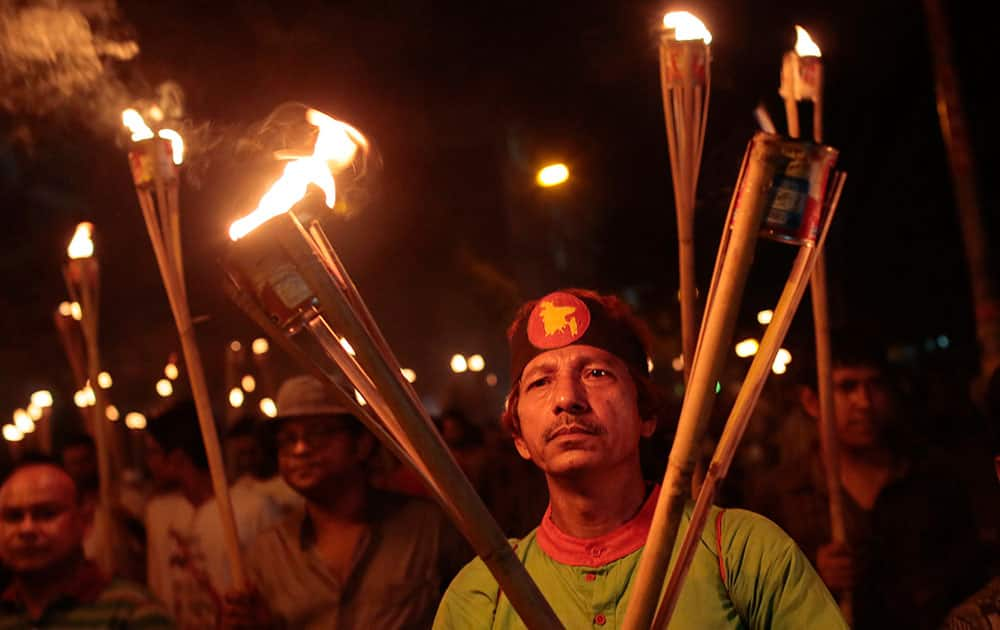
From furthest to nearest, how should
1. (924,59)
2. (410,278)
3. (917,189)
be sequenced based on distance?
(410,278) < (917,189) < (924,59)

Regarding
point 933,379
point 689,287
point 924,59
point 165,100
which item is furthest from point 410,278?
point 689,287

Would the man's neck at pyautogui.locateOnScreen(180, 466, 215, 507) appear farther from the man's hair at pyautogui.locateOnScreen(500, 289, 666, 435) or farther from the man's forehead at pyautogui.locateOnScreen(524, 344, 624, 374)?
the man's forehead at pyautogui.locateOnScreen(524, 344, 624, 374)

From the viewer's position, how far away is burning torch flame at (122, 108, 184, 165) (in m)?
3.71

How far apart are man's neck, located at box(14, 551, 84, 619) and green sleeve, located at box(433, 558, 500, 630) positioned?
5.98ft

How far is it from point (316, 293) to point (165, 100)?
3.74 metres

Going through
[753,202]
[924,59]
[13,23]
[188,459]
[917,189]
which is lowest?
[188,459]

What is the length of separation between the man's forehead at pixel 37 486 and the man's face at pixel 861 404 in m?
2.97

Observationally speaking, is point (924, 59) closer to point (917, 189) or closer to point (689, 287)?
point (917, 189)

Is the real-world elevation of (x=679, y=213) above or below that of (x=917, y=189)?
below

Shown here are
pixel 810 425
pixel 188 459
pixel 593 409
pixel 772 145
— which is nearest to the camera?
pixel 772 145

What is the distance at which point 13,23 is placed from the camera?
4.91m

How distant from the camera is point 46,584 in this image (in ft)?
12.2

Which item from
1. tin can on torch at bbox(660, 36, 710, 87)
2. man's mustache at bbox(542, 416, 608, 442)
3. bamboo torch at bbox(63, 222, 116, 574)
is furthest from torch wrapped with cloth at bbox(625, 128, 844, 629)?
bamboo torch at bbox(63, 222, 116, 574)

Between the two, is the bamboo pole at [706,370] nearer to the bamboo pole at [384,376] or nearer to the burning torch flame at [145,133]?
the bamboo pole at [384,376]
